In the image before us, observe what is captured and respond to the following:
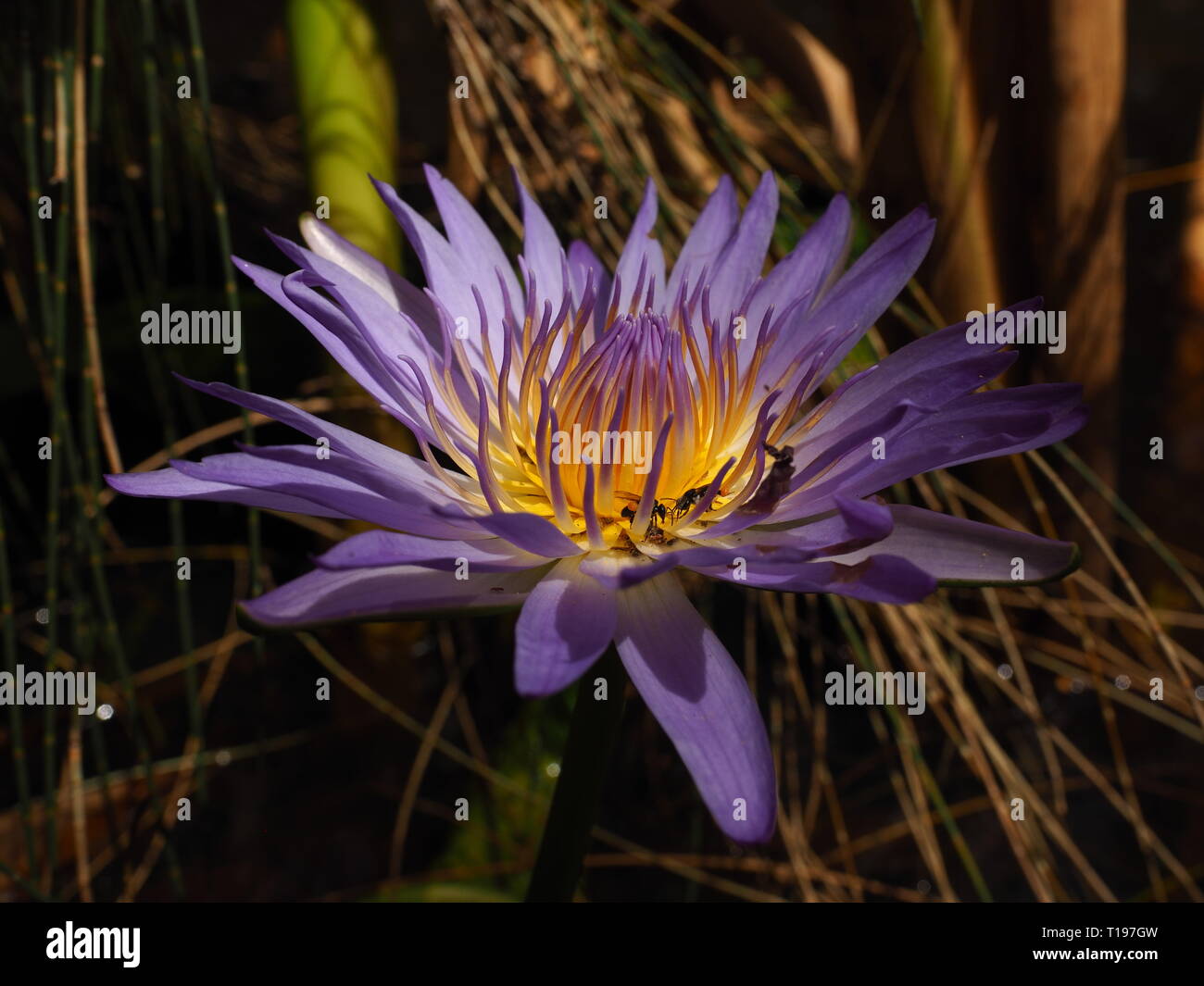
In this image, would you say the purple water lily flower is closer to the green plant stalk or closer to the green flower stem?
the green flower stem

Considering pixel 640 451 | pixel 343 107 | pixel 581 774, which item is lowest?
pixel 581 774

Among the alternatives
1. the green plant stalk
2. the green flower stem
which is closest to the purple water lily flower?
the green flower stem

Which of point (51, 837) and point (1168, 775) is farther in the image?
point (1168, 775)

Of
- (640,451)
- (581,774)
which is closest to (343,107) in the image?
(640,451)

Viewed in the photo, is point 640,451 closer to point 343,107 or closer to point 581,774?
point 581,774
